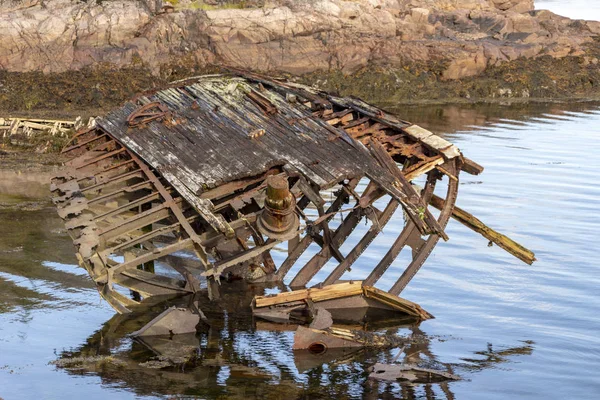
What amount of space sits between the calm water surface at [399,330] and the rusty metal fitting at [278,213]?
76.9 inches

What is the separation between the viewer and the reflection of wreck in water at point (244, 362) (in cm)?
1308

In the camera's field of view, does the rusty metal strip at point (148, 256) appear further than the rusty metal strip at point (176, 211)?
No

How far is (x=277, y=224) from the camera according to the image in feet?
45.9

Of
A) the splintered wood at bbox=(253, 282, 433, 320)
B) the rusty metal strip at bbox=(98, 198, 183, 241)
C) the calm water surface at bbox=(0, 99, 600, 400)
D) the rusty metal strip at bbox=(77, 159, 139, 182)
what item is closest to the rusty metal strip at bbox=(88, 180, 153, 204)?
the rusty metal strip at bbox=(98, 198, 183, 241)

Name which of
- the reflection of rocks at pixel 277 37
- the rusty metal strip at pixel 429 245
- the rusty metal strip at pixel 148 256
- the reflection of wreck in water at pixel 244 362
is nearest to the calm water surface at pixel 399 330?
the reflection of wreck in water at pixel 244 362

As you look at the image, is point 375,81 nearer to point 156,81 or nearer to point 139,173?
point 156,81

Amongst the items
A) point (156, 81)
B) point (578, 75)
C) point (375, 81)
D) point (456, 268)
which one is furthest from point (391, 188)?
point (578, 75)

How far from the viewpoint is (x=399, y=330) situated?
16.0 m

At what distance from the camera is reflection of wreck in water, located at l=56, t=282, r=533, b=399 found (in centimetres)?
1308

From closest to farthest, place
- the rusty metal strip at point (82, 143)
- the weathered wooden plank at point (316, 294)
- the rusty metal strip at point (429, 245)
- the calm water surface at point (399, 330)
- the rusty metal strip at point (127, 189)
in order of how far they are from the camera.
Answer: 1. the calm water surface at point (399, 330)
2. the rusty metal strip at point (127, 189)
3. the weathered wooden plank at point (316, 294)
4. the rusty metal strip at point (429, 245)
5. the rusty metal strip at point (82, 143)

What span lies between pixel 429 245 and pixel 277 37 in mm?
25776

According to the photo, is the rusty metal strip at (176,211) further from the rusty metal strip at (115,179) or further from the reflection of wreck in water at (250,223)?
the rusty metal strip at (115,179)

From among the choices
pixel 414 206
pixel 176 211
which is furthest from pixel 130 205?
pixel 414 206

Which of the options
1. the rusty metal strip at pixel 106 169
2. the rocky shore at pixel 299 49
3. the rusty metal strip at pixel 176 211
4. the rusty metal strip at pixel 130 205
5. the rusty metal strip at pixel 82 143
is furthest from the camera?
the rocky shore at pixel 299 49
